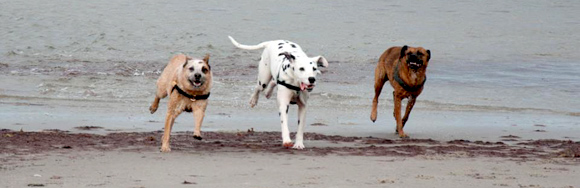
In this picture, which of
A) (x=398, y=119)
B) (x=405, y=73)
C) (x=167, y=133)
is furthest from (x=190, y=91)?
(x=405, y=73)

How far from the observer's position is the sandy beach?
Answer: 8.47 meters

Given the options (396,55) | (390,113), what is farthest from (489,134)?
(390,113)

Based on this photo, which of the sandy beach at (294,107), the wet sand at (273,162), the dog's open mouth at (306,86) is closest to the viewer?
the wet sand at (273,162)

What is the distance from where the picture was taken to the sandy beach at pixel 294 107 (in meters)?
8.47

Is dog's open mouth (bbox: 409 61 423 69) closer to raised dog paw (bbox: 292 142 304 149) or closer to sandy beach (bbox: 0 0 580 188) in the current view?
sandy beach (bbox: 0 0 580 188)

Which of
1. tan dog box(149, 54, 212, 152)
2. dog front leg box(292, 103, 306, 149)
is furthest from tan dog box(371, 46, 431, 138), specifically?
tan dog box(149, 54, 212, 152)

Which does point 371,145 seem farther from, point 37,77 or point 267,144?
point 37,77

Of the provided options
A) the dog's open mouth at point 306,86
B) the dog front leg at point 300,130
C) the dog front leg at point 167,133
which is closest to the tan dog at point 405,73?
the dog front leg at point 300,130

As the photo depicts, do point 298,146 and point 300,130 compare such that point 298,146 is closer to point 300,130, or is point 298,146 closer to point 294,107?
point 300,130

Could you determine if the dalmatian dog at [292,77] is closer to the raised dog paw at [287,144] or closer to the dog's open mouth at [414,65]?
the raised dog paw at [287,144]

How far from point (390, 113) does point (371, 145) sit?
4.27 metres

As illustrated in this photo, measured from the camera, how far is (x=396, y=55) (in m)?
13.0

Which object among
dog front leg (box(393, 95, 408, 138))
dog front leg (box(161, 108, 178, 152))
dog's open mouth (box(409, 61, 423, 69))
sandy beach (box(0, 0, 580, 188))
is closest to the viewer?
sandy beach (box(0, 0, 580, 188))

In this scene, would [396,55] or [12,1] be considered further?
[12,1]
